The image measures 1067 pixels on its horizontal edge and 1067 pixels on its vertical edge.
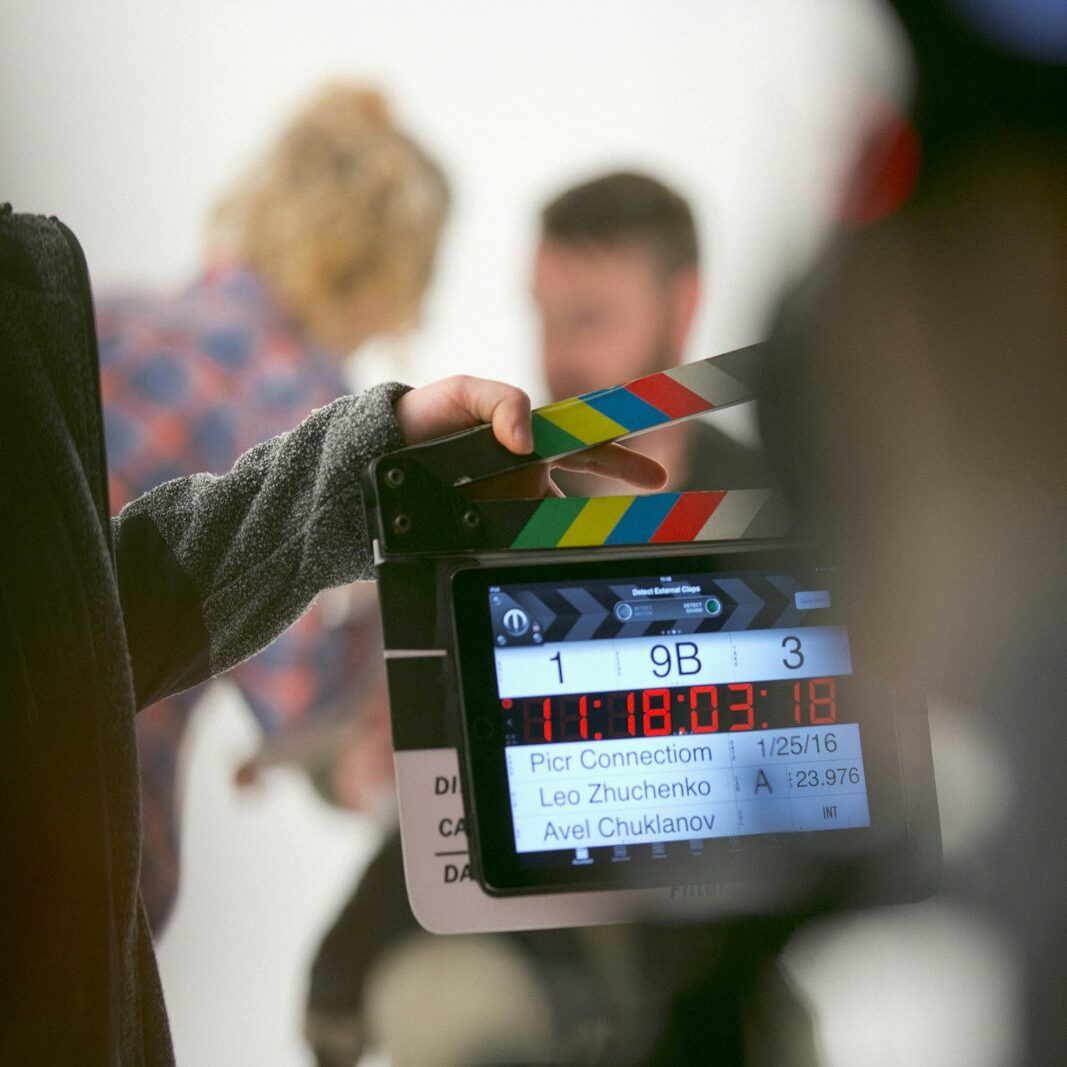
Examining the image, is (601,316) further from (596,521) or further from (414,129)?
(596,521)

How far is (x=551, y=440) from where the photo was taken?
637 millimetres

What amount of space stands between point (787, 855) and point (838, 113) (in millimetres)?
1141

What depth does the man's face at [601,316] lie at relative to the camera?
133 centimetres

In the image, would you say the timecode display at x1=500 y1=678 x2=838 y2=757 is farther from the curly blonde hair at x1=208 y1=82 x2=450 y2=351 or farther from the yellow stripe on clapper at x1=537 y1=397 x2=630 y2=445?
the curly blonde hair at x1=208 y1=82 x2=450 y2=351

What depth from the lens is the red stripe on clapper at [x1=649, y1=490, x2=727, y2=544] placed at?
25.4 inches

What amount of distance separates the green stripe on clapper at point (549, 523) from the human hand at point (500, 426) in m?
0.03

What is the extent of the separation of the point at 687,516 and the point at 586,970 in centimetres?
85

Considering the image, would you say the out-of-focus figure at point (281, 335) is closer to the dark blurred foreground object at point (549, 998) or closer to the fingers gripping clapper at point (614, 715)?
the dark blurred foreground object at point (549, 998)

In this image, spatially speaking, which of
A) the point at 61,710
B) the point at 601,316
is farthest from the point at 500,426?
the point at 601,316

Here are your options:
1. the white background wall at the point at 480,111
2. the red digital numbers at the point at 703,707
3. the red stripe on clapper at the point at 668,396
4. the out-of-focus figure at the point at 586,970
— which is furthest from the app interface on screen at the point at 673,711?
the white background wall at the point at 480,111

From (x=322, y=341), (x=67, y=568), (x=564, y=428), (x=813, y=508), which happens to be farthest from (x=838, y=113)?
(x=67, y=568)

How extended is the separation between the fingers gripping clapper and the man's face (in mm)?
703

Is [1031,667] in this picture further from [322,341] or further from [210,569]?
[210,569]

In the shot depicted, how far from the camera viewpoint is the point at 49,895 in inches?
19.3
